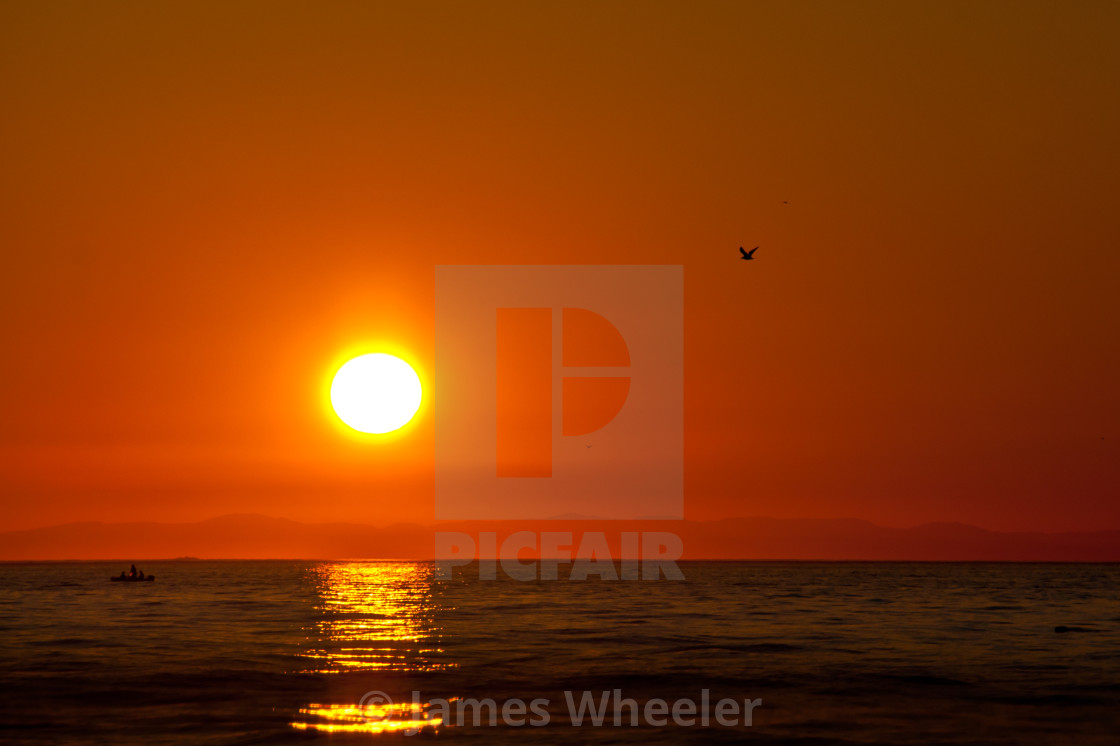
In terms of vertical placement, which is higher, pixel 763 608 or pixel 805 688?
pixel 763 608

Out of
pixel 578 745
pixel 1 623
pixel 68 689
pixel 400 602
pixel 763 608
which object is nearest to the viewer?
pixel 578 745

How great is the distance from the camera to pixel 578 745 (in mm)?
32281

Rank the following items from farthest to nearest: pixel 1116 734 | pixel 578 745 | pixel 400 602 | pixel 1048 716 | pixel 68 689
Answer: pixel 400 602 < pixel 68 689 < pixel 1048 716 < pixel 1116 734 < pixel 578 745

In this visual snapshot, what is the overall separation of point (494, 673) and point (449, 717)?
478 inches

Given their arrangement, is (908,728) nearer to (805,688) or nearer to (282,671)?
(805,688)

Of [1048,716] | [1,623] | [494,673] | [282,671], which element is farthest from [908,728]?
[1,623]

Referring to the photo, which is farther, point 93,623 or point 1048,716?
point 93,623
